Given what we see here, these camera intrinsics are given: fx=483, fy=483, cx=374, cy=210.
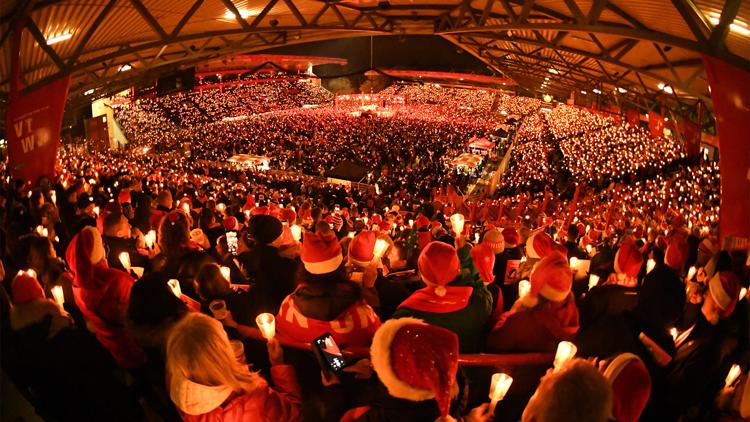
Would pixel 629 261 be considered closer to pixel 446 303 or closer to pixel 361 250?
pixel 446 303

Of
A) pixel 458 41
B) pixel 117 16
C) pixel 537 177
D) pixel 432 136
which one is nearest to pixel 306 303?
pixel 117 16

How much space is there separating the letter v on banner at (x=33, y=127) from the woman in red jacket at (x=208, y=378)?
7742 millimetres

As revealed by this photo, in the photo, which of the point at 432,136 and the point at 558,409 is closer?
the point at 558,409

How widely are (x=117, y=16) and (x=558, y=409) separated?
33.9ft

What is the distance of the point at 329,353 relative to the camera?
233cm

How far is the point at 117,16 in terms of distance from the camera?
9195 mm

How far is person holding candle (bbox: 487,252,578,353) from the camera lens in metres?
2.87

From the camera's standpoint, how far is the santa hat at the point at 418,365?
182 cm

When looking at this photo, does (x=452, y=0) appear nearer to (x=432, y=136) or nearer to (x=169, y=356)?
(x=169, y=356)

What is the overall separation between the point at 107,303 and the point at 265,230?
1.33 meters

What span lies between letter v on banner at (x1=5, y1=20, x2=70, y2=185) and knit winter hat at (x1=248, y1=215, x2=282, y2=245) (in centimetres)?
610

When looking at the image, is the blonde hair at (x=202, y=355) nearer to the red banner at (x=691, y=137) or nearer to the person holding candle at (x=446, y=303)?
the person holding candle at (x=446, y=303)

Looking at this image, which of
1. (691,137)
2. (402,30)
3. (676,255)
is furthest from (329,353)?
(691,137)

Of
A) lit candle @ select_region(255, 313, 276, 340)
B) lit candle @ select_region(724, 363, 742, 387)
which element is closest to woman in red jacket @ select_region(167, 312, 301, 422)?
lit candle @ select_region(255, 313, 276, 340)
